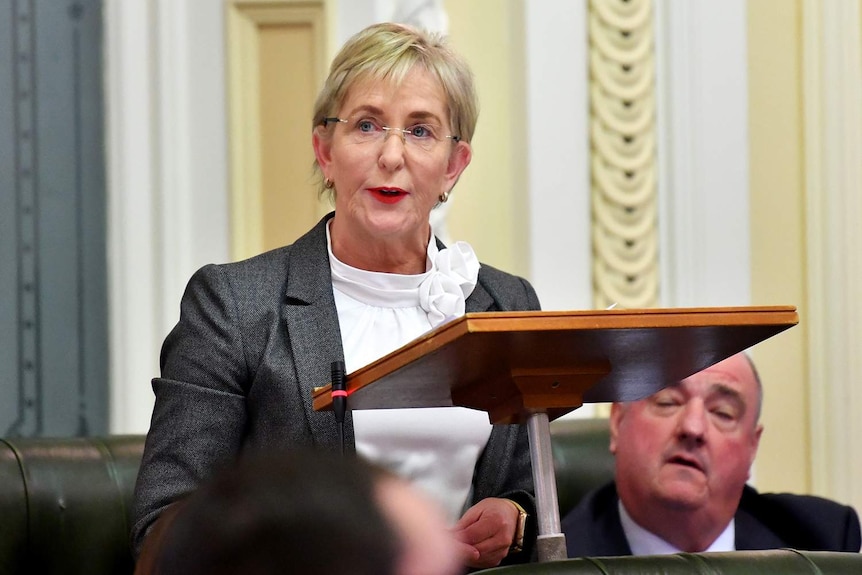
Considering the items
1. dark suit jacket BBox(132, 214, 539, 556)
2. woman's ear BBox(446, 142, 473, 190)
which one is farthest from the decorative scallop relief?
dark suit jacket BBox(132, 214, 539, 556)

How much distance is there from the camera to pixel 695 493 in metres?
3.60

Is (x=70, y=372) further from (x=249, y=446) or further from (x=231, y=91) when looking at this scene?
(x=249, y=446)

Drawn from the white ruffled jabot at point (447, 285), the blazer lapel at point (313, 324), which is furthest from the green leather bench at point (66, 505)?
the white ruffled jabot at point (447, 285)

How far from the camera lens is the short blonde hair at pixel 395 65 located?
2.83 meters

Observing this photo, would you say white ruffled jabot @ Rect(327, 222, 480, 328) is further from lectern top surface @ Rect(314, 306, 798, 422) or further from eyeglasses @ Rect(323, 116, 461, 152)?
lectern top surface @ Rect(314, 306, 798, 422)

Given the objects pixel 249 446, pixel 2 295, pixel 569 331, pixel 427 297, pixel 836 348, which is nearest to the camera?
pixel 569 331

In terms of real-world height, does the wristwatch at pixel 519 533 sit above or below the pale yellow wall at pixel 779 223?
below

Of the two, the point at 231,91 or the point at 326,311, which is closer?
the point at 326,311

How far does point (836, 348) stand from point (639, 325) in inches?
111

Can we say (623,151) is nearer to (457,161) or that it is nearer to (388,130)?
(457,161)

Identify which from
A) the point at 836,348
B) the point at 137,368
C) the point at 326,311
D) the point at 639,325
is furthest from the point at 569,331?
the point at 836,348

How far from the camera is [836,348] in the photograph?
15.5 feet

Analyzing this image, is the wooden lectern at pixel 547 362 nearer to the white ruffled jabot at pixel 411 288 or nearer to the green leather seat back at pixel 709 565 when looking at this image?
the green leather seat back at pixel 709 565

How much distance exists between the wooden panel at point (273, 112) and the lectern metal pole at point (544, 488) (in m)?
2.23
